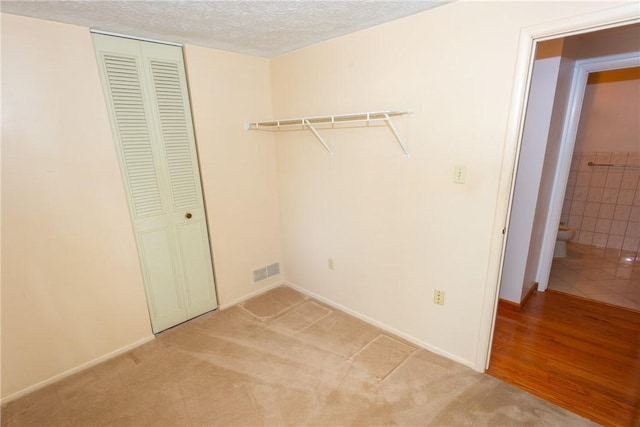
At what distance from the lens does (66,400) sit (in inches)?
74.0

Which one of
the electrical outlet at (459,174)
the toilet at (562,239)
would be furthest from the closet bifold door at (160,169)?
the toilet at (562,239)

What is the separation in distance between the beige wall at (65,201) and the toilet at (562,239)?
3992mm

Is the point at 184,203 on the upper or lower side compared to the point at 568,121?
lower

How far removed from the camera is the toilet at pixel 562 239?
361 centimetres

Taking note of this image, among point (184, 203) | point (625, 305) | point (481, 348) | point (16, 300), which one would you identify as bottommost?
point (625, 305)

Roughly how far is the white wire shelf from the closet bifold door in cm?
69

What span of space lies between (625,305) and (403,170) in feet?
8.51

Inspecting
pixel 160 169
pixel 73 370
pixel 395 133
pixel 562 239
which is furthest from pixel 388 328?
pixel 562 239

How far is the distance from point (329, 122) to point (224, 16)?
997 mm

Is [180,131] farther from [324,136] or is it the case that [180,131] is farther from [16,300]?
[16,300]

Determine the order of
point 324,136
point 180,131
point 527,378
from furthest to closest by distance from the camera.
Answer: point 324,136 → point 180,131 → point 527,378

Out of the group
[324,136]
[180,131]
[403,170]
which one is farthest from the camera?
[324,136]

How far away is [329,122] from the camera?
2400 mm

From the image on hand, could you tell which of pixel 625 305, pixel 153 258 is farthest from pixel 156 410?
pixel 625 305
